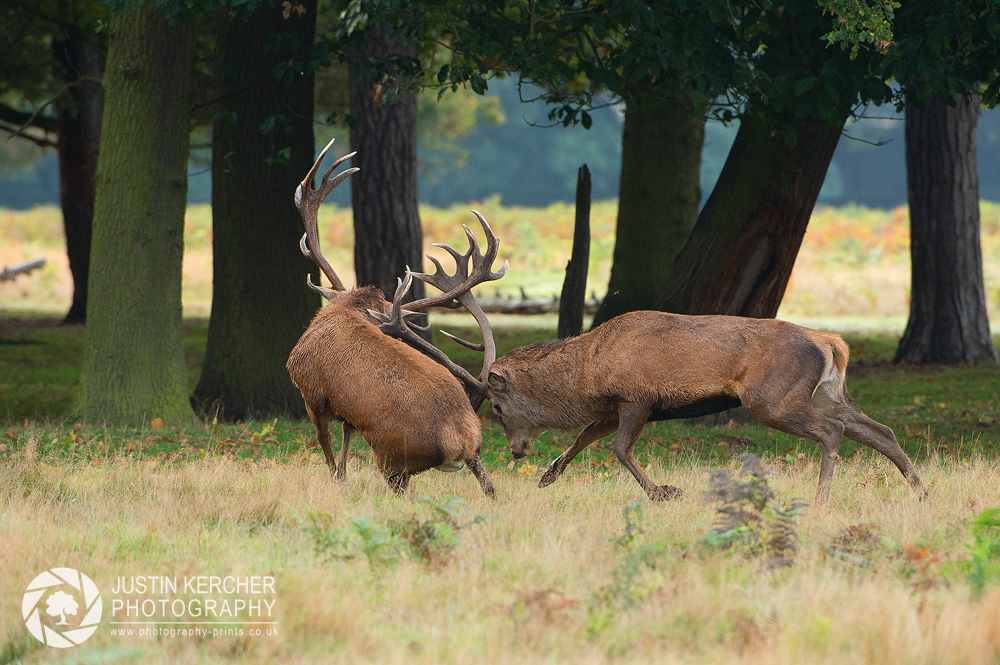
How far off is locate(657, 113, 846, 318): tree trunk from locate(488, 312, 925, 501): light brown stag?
118 inches

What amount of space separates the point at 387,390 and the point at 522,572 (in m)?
1.75

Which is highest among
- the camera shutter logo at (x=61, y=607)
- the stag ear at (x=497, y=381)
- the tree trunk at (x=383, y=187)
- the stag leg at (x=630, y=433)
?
the tree trunk at (x=383, y=187)

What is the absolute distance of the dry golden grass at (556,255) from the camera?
92.0 ft

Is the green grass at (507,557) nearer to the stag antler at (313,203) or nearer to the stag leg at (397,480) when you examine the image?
the stag leg at (397,480)

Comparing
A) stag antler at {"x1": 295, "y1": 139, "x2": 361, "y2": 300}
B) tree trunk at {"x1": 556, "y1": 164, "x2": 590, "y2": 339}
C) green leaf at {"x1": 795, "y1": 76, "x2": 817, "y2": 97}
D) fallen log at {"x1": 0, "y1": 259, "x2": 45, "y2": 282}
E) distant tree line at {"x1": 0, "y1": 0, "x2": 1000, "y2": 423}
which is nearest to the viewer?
stag antler at {"x1": 295, "y1": 139, "x2": 361, "y2": 300}

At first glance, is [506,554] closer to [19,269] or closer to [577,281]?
[577,281]

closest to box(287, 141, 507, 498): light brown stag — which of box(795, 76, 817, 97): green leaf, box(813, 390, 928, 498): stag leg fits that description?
box(813, 390, 928, 498): stag leg

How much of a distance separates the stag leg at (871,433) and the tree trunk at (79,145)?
1553 cm

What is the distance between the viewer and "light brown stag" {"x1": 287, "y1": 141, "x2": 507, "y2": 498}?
6.18m

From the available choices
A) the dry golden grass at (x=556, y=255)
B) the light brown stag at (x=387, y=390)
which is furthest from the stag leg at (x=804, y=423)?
the dry golden grass at (x=556, y=255)

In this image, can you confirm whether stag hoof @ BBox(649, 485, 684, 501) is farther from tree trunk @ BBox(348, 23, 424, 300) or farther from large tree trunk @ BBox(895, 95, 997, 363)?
large tree trunk @ BBox(895, 95, 997, 363)

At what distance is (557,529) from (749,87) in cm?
483

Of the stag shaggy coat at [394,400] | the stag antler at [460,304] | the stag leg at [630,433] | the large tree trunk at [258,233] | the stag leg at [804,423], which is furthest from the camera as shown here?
the large tree trunk at [258,233]

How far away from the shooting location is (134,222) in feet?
32.5
